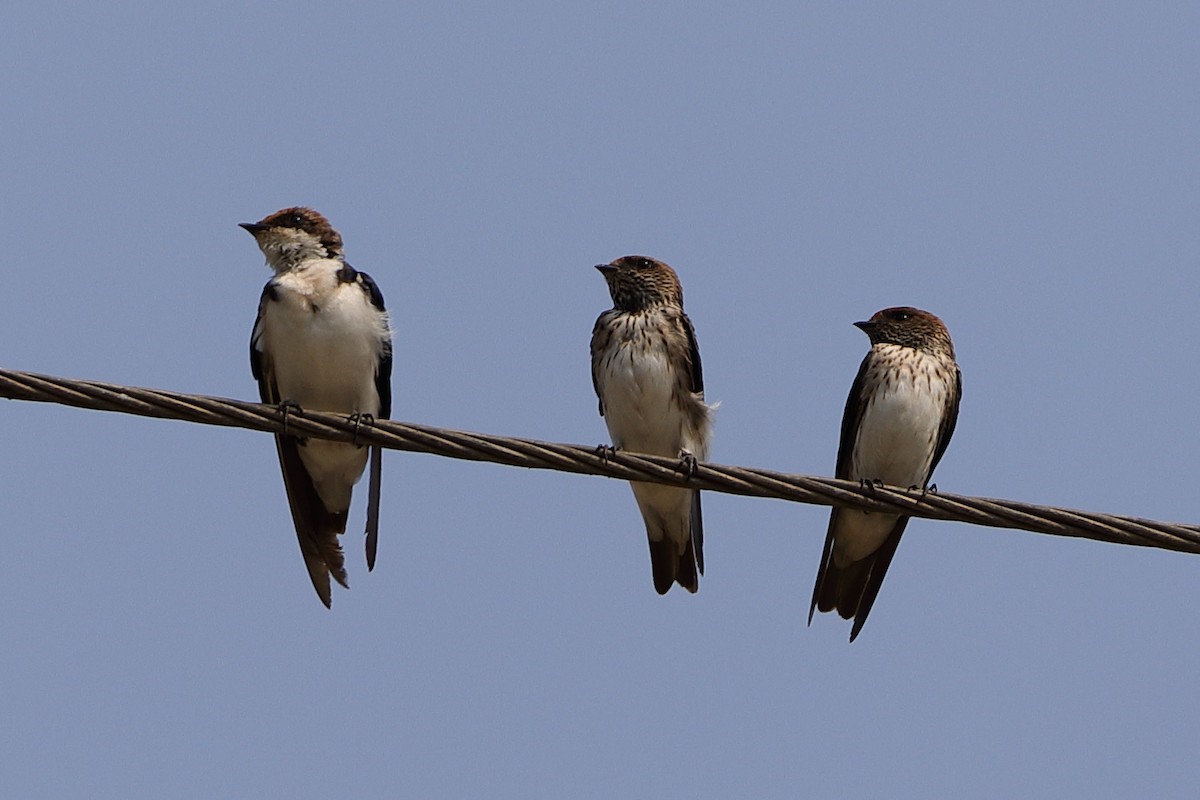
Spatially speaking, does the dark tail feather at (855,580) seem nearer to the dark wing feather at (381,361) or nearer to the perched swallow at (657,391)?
the perched swallow at (657,391)

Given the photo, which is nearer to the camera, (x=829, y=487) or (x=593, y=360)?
(x=829, y=487)

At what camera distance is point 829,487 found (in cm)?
597

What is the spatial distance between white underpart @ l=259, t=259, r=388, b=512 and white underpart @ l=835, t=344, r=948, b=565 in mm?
→ 2382

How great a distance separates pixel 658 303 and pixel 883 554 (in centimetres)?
167

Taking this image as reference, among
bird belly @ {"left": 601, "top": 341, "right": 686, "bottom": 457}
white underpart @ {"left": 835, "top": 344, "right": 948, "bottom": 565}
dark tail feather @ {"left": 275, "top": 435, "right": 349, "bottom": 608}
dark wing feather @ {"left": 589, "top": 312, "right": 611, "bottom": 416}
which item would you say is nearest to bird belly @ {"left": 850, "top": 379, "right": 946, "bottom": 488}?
white underpart @ {"left": 835, "top": 344, "right": 948, "bottom": 565}

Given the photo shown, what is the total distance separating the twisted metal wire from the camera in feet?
18.1

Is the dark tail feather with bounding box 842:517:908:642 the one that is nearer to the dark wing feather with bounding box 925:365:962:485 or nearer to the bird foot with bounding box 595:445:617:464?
the dark wing feather with bounding box 925:365:962:485

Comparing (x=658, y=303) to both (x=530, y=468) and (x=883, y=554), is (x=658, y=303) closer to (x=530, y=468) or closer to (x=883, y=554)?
Answer: (x=883, y=554)

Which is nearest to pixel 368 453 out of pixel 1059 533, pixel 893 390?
pixel 893 390

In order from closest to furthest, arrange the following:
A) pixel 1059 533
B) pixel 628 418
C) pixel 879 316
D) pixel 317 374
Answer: pixel 1059 533 < pixel 317 374 < pixel 628 418 < pixel 879 316

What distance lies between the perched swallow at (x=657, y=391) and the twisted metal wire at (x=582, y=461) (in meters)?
2.70

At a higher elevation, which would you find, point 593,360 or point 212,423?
point 593,360

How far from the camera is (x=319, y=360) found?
8250mm

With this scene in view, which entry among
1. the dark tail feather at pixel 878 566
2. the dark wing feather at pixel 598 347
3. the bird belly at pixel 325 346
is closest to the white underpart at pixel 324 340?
the bird belly at pixel 325 346
